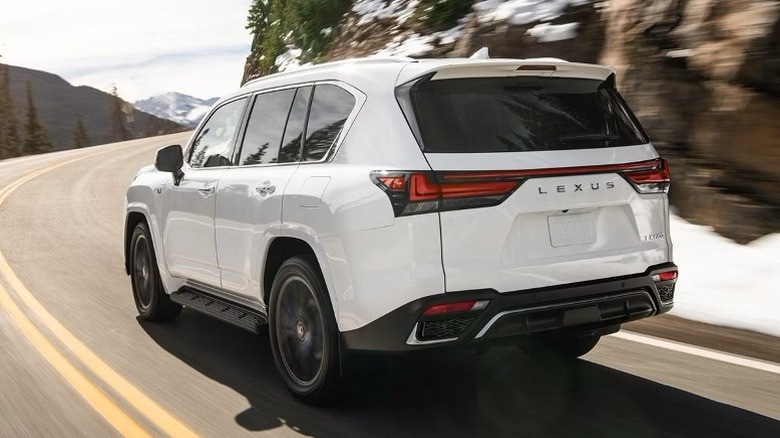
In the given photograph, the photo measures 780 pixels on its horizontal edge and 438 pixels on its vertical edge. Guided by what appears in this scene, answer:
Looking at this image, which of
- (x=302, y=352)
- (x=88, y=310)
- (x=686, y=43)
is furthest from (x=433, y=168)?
(x=686, y=43)

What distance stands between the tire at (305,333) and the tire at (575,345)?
1582 millimetres

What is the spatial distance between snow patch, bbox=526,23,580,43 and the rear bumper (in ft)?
28.5

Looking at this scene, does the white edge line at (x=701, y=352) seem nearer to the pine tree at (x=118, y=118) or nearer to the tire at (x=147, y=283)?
the tire at (x=147, y=283)

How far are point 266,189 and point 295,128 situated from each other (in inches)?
15.4

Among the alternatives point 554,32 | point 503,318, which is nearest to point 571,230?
point 503,318

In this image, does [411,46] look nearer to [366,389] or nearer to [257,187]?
[257,187]

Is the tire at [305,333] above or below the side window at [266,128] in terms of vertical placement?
below

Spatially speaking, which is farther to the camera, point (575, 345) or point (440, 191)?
point (575, 345)

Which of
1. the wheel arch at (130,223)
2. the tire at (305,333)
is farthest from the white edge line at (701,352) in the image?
the wheel arch at (130,223)

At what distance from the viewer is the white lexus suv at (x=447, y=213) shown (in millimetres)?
4238

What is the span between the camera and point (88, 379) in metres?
5.68

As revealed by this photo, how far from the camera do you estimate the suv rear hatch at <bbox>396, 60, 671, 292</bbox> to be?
424 cm

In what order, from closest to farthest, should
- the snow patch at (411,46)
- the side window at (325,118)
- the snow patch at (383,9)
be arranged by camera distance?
the side window at (325,118)
the snow patch at (411,46)
the snow patch at (383,9)

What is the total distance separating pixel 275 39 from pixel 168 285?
22.7 metres
